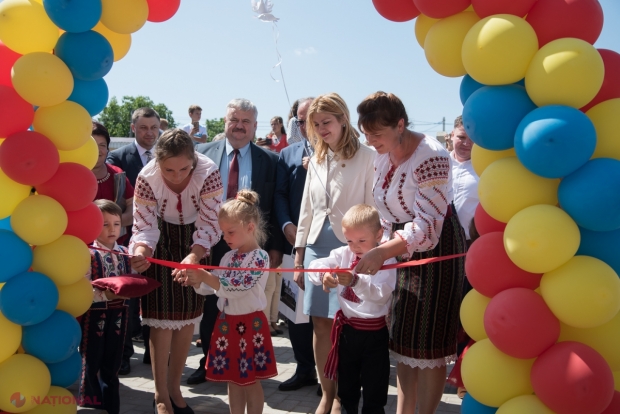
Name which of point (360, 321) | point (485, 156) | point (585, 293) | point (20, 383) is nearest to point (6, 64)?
point (20, 383)

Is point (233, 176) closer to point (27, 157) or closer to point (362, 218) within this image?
point (362, 218)

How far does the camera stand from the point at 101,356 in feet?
13.1

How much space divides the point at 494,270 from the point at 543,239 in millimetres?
286

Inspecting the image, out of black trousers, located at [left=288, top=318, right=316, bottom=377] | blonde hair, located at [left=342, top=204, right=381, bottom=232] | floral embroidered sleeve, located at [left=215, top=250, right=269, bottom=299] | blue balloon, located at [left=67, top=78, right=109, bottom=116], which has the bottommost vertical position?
black trousers, located at [left=288, top=318, right=316, bottom=377]

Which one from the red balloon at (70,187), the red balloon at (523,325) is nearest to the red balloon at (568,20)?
the red balloon at (523,325)

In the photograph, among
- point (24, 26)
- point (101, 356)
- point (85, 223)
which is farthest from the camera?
point (101, 356)

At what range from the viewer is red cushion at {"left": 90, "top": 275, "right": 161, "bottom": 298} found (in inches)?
141

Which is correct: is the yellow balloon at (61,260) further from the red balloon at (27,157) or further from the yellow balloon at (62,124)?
the yellow balloon at (62,124)

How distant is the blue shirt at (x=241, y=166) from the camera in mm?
5102

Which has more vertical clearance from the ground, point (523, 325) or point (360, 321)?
point (523, 325)

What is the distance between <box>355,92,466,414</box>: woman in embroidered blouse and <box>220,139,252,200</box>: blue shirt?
188 cm

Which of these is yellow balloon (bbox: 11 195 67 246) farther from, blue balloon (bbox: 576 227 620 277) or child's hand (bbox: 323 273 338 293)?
blue balloon (bbox: 576 227 620 277)

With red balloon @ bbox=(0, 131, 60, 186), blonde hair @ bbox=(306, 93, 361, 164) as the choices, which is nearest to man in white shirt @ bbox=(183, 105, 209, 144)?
blonde hair @ bbox=(306, 93, 361, 164)

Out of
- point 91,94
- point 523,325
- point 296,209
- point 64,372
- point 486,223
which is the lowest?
point 64,372
